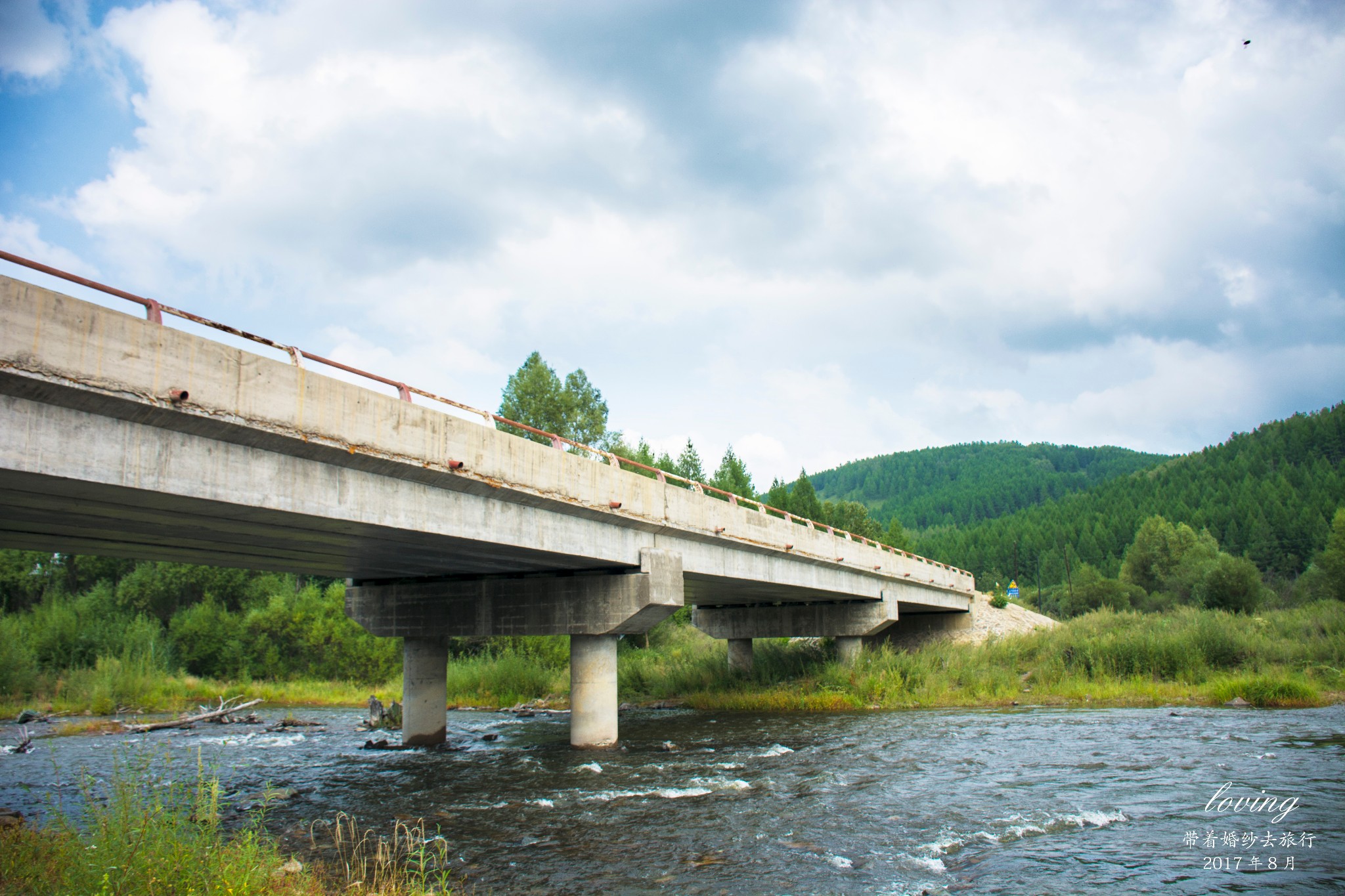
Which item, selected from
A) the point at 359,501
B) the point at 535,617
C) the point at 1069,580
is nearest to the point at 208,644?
the point at 535,617

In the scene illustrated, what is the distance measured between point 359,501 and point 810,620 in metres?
27.3

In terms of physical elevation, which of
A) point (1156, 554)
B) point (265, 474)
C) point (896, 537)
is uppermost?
point (896, 537)

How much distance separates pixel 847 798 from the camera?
49.2 ft

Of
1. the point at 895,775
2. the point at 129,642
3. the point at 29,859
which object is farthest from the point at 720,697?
the point at 129,642

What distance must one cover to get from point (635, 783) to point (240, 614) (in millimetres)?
49322

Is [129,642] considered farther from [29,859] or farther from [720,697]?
[29,859]

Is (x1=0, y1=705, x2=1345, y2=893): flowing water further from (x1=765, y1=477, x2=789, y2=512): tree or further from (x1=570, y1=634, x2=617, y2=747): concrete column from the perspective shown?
(x1=765, y1=477, x2=789, y2=512): tree

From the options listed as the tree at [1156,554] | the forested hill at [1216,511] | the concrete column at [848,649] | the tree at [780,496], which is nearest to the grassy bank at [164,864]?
the concrete column at [848,649]

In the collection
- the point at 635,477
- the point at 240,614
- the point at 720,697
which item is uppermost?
the point at 635,477

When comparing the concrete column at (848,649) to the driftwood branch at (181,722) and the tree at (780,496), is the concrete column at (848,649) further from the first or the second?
the tree at (780,496)

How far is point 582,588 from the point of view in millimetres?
21016

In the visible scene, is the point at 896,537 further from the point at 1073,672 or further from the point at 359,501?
the point at 359,501

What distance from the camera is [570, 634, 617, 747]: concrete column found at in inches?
827

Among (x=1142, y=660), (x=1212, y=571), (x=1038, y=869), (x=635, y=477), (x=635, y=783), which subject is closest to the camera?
(x=1038, y=869)
